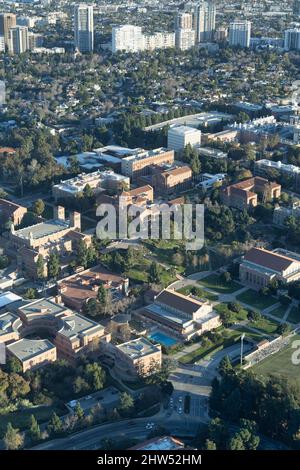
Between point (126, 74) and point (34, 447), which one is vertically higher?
point (126, 74)

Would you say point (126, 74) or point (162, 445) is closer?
point (162, 445)

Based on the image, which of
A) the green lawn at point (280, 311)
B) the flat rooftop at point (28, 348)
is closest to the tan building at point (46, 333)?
the flat rooftop at point (28, 348)

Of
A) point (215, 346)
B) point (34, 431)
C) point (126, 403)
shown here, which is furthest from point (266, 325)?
point (34, 431)

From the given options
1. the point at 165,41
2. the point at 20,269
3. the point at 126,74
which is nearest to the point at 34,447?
the point at 20,269

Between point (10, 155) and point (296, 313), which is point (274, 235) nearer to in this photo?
point (296, 313)

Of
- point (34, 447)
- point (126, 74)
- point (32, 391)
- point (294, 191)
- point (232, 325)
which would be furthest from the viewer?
point (126, 74)

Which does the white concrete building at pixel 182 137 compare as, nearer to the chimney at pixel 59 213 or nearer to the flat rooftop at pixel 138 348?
the chimney at pixel 59 213

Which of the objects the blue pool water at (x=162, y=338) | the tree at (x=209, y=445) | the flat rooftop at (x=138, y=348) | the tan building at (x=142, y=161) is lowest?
the blue pool water at (x=162, y=338)
